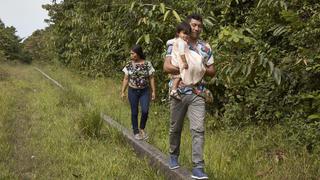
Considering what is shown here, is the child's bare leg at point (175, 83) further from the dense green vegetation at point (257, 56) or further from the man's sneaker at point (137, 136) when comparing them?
the man's sneaker at point (137, 136)

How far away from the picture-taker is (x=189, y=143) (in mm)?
7840

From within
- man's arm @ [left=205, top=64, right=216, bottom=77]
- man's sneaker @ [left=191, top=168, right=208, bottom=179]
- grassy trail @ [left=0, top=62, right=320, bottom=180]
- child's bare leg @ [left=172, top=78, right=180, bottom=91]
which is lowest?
grassy trail @ [left=0, top=62, right=320, bottom=180]

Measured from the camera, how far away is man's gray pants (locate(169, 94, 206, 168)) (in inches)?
219

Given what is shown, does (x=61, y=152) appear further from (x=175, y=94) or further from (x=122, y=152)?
(x=175, y=94)

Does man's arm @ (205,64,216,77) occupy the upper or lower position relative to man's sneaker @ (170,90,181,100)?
upper

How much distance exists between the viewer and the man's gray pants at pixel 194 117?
555cm

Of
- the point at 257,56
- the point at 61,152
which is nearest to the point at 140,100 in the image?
the point at 61,152

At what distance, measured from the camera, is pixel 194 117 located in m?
5.64

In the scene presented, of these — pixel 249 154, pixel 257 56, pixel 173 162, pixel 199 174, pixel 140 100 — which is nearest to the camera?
pixel 257 56

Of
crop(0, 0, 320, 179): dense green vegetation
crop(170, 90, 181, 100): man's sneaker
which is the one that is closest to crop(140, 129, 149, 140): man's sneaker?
crop(0, 0, 320, 179): dense green vegetation

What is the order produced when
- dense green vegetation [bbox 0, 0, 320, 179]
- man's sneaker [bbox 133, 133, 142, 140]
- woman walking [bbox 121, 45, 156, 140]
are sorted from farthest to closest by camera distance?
woman walking [bbox 121, 45, 156, 140] < man's sneaker [bbox 133, 133, 142, 140] < dense green vegetation [bbox 0, 0, 320, 179]

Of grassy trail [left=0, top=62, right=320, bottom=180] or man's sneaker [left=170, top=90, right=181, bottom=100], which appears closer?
man's sneaker [left=170, top=90, right=181, bottom=100]

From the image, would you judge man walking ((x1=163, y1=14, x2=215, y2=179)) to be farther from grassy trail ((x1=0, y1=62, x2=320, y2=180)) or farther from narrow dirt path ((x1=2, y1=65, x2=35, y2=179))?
narrow dirt path ((x1=2, y1=65, x2=35, y2=179))

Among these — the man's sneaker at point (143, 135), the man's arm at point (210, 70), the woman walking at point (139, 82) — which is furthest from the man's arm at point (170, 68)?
the man's sneaker at point (143, 135)
